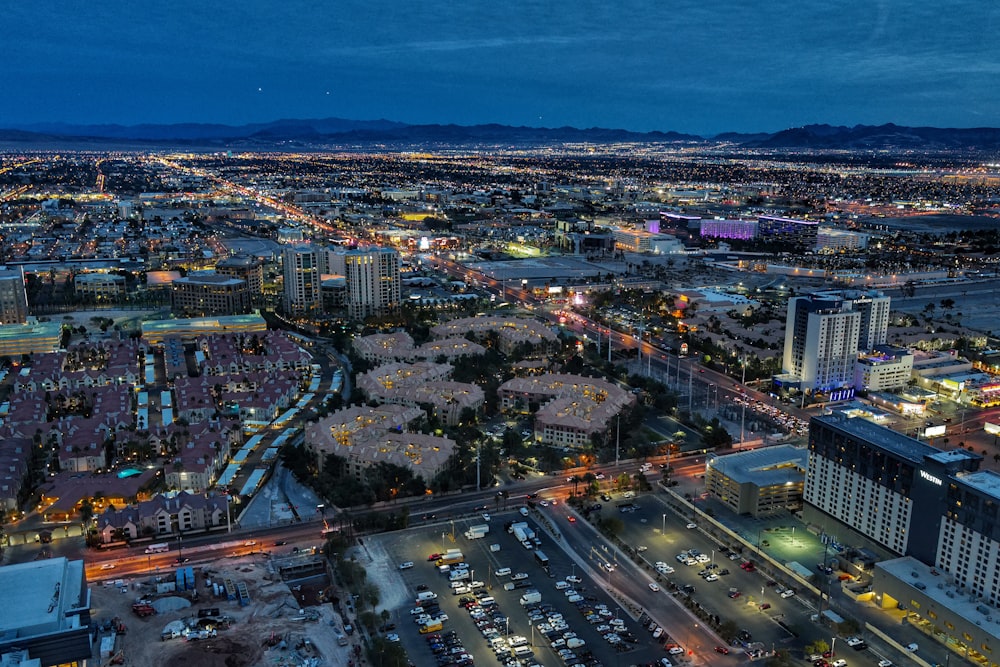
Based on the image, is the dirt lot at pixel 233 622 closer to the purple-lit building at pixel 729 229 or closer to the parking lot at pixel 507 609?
the parking lot at pixel 507 609

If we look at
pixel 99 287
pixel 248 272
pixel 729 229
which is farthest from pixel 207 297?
pixel 729 229

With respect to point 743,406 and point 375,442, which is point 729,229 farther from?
point 375,442

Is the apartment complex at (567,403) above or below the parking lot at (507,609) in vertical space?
above

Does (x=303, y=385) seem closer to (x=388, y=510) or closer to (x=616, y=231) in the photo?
(x=388, y=510)

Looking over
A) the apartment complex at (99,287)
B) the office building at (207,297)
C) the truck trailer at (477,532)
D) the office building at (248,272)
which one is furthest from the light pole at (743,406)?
the apartment complex at (99,287)

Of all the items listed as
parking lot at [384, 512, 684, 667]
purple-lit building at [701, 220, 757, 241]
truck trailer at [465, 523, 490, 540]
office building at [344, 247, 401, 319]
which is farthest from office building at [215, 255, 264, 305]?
purple-lit building at [701, 220, 757, 241]

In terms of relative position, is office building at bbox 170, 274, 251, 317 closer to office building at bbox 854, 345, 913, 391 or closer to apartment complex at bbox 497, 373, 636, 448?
apartment complex at bbox 497, 373, 636, 448
